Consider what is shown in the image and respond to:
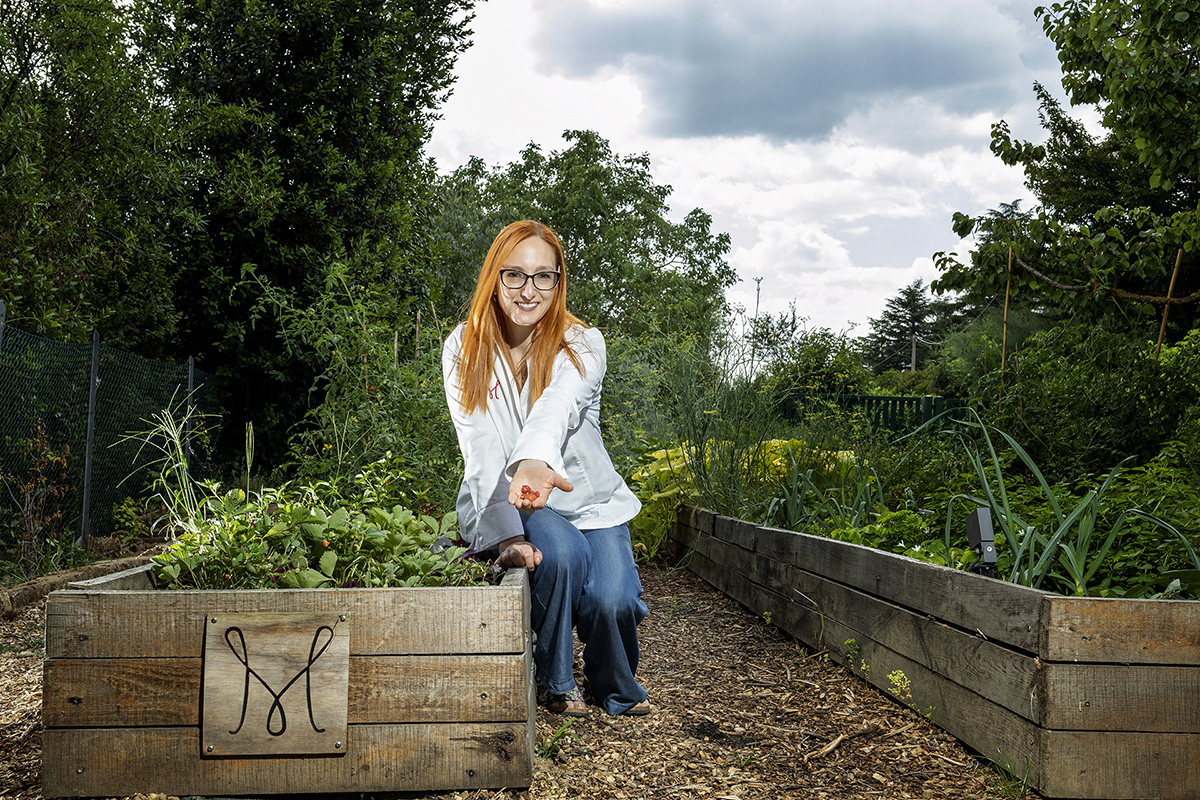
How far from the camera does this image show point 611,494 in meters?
2.59

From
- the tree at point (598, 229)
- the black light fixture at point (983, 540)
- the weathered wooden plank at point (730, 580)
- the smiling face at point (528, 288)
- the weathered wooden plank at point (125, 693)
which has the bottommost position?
the weathered wooden plank at point (730, 580)

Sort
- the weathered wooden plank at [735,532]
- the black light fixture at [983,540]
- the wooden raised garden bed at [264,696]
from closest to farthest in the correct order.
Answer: the wooden raised garden bed at [264,696] → the black light fixture at [983,540] → the weathered wooden plank at [735,532]

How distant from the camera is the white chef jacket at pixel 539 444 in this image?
2260 mm

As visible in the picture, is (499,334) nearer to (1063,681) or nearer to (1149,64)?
(1063,681)

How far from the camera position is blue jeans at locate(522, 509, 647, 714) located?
7.62 ft

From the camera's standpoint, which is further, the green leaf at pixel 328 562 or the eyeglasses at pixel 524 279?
the eyeglasses at pixel 524 279

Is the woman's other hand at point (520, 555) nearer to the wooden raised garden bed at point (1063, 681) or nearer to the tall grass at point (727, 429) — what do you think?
the wooden raised garden bed at point (1063, 681)

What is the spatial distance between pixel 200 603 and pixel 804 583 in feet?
Result: 7.53

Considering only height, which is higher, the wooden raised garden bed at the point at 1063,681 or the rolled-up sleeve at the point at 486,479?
the rolled-up sleeve at the point at 486,479

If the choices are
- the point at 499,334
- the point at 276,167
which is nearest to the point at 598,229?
the point at 276,167

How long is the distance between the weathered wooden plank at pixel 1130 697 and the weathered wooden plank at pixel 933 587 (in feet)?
0.40

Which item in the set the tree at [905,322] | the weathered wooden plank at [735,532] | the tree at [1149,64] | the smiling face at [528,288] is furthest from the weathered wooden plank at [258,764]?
the tree at [905,322]

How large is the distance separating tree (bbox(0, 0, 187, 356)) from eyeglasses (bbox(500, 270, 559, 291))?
3.92 metres

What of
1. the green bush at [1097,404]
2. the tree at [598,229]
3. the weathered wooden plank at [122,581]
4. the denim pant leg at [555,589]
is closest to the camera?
the weathered wooden plank at [122,581]
